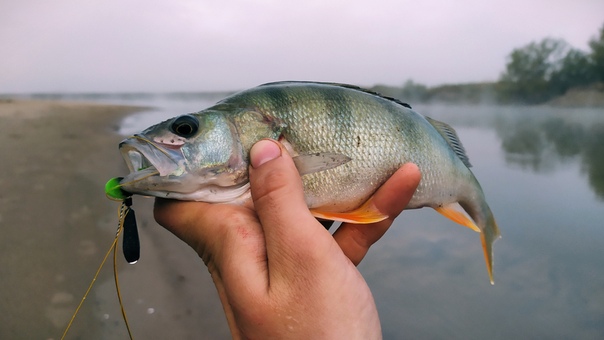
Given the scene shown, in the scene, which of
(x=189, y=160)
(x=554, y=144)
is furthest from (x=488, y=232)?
(x=554, y=144)

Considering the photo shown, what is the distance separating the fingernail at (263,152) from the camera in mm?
1431

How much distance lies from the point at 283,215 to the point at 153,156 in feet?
1.81

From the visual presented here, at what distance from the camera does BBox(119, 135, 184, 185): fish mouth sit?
144cm

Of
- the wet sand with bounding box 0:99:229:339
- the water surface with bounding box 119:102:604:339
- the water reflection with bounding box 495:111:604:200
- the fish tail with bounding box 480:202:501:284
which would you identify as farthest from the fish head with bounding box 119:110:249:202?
the water reflection with bounding box 495:111:604:200

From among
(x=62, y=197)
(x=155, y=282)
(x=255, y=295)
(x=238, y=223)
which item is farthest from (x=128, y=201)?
(x=62, y=197)

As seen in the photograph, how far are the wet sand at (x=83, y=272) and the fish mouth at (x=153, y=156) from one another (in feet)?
5.60

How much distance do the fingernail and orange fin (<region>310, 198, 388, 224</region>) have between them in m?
0.33

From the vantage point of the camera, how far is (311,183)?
5.40 feet

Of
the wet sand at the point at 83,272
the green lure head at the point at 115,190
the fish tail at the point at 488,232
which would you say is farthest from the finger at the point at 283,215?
the wet sand at the point at 83,272

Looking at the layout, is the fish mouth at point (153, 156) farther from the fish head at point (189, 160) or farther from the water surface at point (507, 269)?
the water surface at point (507, 269)

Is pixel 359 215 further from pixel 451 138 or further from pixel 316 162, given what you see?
pixel 451 138

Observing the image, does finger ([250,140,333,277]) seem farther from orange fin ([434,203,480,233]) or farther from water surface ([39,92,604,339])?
water surface ([39,92,604,339])

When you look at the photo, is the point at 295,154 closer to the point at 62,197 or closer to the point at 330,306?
the point at 330,306

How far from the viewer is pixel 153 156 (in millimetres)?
1448
